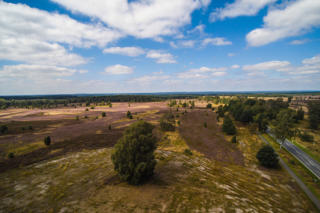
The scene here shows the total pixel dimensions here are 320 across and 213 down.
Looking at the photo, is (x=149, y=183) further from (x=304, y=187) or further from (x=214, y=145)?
(x=214, y=145)

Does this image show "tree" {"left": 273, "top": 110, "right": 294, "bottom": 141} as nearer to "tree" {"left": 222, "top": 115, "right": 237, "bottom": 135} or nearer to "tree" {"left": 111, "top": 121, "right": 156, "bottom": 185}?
"tree" {"left": 222, "top": 115, "right": 237, "bottom": 135}

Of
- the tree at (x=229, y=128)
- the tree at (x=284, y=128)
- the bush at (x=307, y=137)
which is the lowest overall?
the bush at (x=307, y=137)

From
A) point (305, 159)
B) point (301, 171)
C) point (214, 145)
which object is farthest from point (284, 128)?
point (214, 145)

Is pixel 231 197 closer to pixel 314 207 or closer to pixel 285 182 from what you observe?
pixel 314 207

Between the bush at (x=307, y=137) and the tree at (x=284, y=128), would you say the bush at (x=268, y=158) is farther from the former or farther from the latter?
the bush at (x=307, y=137)

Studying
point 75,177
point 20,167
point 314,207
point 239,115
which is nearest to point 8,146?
point 20,167

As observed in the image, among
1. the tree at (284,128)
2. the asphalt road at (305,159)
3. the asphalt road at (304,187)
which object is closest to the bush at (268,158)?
the asphalt road at (304,187)

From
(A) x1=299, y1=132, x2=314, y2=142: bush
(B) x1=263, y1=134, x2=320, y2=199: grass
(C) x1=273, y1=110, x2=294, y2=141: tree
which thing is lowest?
(B) x1=263, y1=134, x2=320, y2=199: grass

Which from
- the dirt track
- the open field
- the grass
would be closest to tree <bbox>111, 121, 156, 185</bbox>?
the open field
